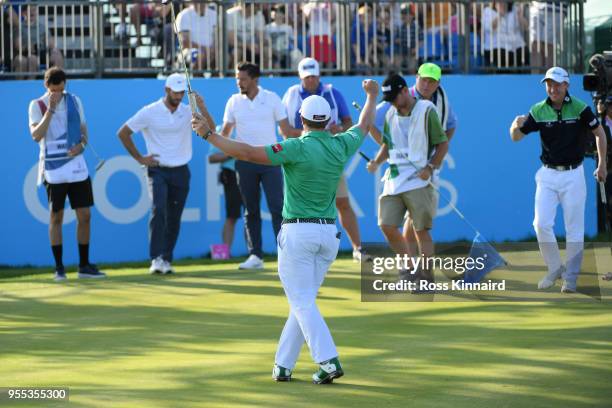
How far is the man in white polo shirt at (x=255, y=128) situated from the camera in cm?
1424

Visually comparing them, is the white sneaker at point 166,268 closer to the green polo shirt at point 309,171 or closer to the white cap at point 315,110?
the green polo shirt at point 309,171

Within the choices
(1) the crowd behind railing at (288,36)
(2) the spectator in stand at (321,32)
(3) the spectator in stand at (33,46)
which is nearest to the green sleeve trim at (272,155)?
(1) the crowd behind railing at (288,36)

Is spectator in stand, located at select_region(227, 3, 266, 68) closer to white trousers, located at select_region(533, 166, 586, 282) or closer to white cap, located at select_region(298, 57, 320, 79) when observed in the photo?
white cap, located at select_region(298, 57, 320, 79)

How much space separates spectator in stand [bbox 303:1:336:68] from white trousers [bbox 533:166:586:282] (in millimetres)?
5901

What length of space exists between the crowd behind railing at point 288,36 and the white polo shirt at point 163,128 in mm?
2787

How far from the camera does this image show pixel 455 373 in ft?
27.8

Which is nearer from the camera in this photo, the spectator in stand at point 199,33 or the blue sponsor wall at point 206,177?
the blue sponsor wall at point 206,177

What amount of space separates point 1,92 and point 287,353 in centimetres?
941

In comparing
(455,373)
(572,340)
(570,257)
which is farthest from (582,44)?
(455,373)

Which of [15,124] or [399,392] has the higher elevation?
[15,124]

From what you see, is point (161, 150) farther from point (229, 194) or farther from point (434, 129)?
point (434, 129)

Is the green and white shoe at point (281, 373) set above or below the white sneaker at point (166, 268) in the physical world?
below

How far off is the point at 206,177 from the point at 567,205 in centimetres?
599

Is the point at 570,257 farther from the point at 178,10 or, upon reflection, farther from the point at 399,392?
the point at 178,10
